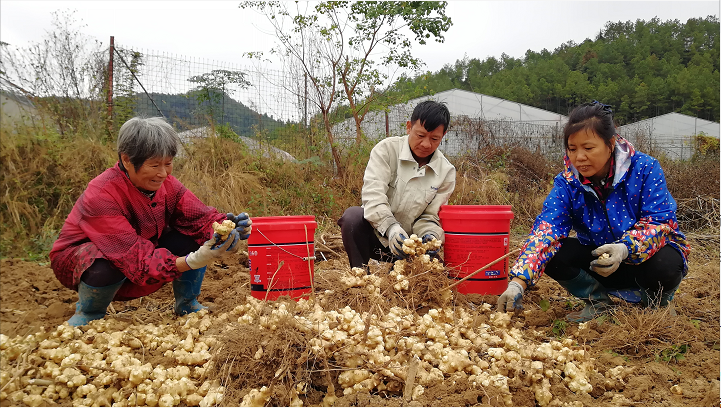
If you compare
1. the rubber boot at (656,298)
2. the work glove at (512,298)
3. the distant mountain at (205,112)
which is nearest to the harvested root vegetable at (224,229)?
the work glove at (512,298)

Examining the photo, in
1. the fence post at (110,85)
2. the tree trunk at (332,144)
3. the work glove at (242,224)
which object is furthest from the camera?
the tree trunk at (332,144)

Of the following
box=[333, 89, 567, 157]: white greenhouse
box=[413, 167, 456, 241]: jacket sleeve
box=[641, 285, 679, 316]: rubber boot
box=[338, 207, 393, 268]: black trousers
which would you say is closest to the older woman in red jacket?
box=[338, 207, 393, 268]: black trousers

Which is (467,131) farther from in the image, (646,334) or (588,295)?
(646,334)

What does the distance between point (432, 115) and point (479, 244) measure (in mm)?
724

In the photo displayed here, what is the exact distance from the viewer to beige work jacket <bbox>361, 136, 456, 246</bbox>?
2688 millimetres

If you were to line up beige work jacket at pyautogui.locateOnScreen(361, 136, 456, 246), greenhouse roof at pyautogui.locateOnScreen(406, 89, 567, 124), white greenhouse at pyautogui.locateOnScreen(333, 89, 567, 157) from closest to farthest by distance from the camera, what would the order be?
1. beige work jacket at pyautogui.locateOnScreen(361, 136, 456, 246)
2. white greenhouse at pyautogui.locateOnScreen(333, 89, 567, 157)
3. greenhouse roof at pyautogui.locateOnScreen(406, 89, 567, 124)

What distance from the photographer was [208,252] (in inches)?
77.6

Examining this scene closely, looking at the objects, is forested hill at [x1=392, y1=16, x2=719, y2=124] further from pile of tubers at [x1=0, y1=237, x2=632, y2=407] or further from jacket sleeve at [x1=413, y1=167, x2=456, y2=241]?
pile of tubers at [x1=0, y1=237, x2=632, y2=407]

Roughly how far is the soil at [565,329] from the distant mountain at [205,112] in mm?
3135

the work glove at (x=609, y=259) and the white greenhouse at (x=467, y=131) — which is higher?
the white greenhouse at (x=467, y=131)

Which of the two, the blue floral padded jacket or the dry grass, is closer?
the dry grass

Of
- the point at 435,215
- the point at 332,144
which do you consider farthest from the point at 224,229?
the point at 332,144

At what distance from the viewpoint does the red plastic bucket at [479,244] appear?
97.0 inches

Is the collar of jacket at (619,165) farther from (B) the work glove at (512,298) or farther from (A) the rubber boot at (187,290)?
(A) the rubber boot at (187,290)
